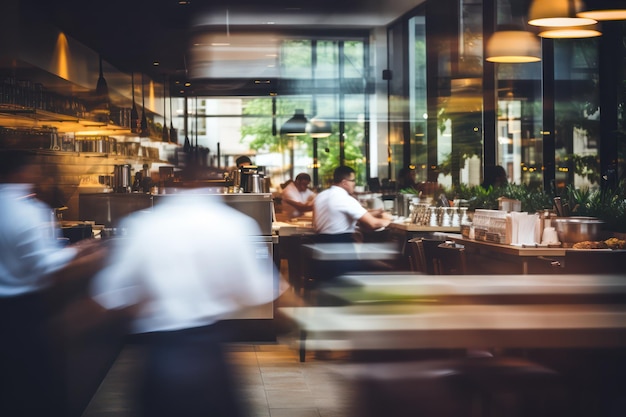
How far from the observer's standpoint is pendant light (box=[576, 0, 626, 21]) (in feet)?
12.0

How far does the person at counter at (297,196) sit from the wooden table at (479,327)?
843cm

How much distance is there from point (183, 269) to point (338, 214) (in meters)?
3.81

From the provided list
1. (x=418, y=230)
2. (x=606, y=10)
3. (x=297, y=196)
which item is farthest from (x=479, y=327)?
(x=297, y=196)

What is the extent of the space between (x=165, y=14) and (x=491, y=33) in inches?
77.3

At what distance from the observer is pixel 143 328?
3404 millimetres

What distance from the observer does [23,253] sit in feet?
14.6

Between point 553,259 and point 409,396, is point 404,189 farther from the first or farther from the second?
point 409,396

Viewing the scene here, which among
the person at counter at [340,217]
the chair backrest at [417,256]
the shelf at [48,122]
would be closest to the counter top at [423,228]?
the person at counter at [340,217]

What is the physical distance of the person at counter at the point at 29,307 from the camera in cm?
412

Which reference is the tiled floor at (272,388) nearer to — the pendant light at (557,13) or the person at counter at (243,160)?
the pendant light at (557,13)

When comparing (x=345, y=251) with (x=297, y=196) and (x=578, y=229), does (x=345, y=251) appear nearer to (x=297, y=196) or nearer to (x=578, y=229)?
(x=578, y=229)

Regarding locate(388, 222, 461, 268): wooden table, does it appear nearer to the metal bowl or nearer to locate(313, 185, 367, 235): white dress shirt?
locate(313, 185, 367, 235): white dress shirt

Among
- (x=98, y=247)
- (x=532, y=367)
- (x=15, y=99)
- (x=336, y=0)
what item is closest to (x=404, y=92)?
(x=336, y=0)

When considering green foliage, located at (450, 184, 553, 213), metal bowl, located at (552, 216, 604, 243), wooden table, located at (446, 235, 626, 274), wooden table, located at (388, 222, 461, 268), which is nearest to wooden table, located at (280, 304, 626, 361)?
wooden table, located at (446, 235, 626, 274)
